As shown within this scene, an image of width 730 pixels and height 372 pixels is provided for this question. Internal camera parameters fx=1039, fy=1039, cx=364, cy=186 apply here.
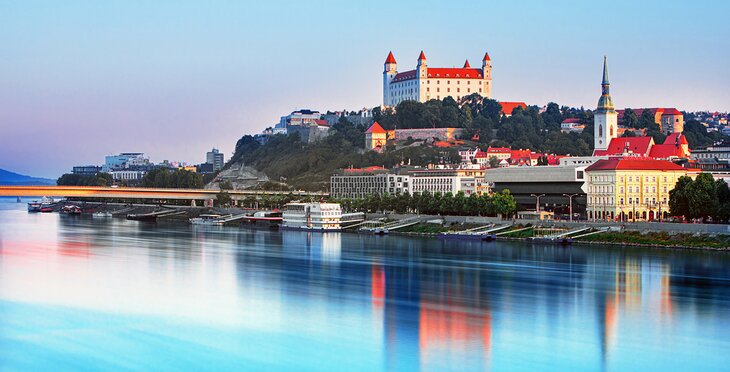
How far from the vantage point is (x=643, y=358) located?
2628 cm

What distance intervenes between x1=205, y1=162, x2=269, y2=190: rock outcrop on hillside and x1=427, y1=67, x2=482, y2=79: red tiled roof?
23.7m

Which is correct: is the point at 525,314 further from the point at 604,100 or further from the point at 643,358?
the point at 604,100

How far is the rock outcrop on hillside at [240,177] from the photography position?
125 m

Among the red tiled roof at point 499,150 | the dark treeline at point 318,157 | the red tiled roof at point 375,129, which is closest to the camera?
the red tiled roof at point 499,150

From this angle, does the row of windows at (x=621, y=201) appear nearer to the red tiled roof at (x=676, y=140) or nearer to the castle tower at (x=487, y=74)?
the red tiled roof at (x=676, y=140)

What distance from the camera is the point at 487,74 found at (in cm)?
12531

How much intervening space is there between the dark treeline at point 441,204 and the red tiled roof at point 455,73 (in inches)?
1633

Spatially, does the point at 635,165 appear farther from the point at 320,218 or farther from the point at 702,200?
the point at 320,218

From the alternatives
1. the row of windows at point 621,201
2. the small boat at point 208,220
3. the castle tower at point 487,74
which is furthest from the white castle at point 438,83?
the row of windows at point 621,201

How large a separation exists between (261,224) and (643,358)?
2367 inches

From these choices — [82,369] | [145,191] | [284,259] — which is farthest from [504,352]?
[145,191]

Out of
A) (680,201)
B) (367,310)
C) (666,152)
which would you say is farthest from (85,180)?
(367,310)

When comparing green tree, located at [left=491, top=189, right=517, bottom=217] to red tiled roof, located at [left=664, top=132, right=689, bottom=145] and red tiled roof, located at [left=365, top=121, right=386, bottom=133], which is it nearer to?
red tiled roof, located at [left=664, top=132, right=689, bottom=145]

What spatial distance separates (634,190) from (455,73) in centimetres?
6183
